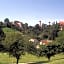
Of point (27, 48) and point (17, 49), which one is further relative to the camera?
point (27, 48)

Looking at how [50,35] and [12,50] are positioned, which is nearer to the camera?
[12,50]

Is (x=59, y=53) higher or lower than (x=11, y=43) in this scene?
lower

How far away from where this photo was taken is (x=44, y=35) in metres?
195

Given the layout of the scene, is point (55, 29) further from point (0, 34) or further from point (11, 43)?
point (11, 43)

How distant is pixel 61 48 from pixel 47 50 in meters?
11.4

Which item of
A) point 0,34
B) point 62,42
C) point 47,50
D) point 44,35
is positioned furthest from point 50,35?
point 47,50

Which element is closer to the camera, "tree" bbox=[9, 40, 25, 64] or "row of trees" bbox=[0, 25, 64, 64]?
"tree" bbox=[9, 40, 25, 64]

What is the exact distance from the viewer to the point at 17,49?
66.2 meters

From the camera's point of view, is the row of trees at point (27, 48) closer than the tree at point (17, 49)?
No

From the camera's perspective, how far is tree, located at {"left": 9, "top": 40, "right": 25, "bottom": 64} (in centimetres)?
6562

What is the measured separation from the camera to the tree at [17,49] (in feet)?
215

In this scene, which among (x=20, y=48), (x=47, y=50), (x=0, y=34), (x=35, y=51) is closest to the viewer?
(x=20, y=48)

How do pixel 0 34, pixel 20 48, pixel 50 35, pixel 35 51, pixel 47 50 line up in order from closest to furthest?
pixel 20 48 → pixel 47 50 → pixel 35 51 → pixel 0 34 → pixel 50 35

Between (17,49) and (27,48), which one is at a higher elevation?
(17,49)
